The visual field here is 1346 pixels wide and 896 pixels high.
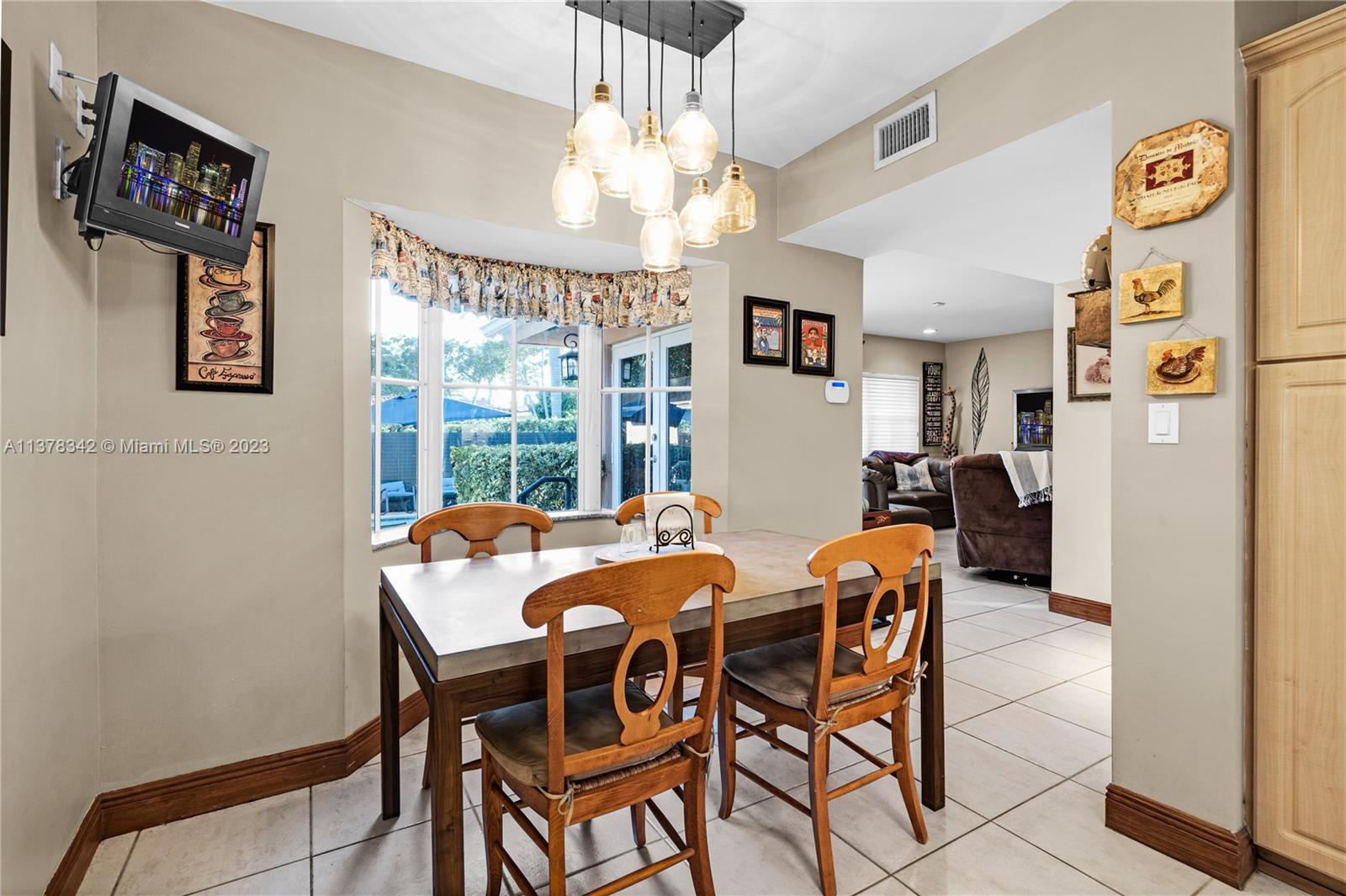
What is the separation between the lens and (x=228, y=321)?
213cm

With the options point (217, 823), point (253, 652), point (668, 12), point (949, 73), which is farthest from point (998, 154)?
point (217, 823)

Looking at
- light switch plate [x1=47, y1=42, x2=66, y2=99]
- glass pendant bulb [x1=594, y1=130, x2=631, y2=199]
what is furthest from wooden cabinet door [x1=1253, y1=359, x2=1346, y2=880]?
light switch plate [x1=47, y1=42, x2=66, y2=99]

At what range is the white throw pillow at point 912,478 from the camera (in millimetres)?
7777

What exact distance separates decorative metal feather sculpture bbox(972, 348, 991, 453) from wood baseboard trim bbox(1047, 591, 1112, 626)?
15.7 ft

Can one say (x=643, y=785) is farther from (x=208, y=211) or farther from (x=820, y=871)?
(x=208, y=211)

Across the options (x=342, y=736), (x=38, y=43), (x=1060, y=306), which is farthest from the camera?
(x=1060, y=306)

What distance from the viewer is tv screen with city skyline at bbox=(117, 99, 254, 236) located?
1617 millimetres

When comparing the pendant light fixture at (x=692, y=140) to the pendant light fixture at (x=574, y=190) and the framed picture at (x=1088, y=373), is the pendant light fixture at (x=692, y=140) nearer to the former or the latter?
the pendant light fixture at (x=574, y=190)

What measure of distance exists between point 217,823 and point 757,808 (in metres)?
1.72

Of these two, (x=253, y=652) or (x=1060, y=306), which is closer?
(x=253, y=652)

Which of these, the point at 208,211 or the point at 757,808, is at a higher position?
the point at 208,211

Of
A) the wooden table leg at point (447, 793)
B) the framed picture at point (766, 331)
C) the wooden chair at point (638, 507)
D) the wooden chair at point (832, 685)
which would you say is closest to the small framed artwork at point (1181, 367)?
the wooden chair at point (832, 685)

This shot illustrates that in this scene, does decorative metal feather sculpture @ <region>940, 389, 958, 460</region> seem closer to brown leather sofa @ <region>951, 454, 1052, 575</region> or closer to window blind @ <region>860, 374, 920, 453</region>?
window blind @ <region>860, 374, 920, 453</region>

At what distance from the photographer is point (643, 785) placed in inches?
57.0
